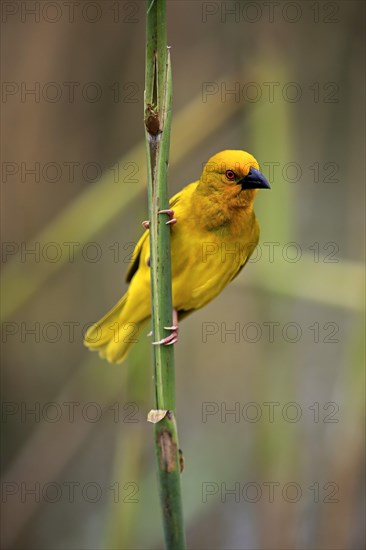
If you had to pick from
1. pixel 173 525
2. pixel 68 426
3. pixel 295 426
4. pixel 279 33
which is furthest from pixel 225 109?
pixel 173 525

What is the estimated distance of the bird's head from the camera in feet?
6.56

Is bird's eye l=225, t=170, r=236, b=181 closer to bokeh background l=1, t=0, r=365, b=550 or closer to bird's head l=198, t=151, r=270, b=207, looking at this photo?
bird's head l=198, t=151, r=270, b=207

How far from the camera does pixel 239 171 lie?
205 centimetres

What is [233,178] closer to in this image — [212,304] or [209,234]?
[209,234]

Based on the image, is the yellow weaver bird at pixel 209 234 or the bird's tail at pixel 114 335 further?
the bird's tail at pixel 114 335

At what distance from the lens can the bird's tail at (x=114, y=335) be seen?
8.87 feet

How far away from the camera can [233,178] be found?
210cm

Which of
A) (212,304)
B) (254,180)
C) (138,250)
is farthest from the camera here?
(212,304)

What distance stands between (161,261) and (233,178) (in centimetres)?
74

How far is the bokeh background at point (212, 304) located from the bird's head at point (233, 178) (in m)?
0.13

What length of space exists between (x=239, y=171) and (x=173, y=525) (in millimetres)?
949

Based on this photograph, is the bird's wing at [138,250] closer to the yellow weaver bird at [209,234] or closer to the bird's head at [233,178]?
the yellow weaver bird at [209,234]

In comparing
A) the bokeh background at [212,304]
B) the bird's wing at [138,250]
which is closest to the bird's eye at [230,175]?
the bokeh background at [212,304]

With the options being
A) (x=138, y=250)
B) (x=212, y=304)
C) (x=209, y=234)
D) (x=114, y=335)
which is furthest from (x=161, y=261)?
(x=212, y=304)
